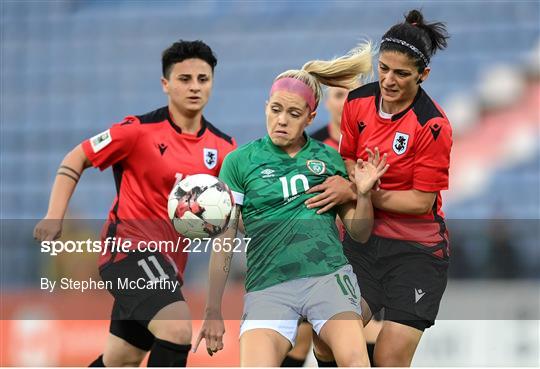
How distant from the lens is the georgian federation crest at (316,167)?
14.3ft

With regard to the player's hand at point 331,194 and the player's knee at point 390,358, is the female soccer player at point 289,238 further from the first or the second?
the player's knee at point 390,358

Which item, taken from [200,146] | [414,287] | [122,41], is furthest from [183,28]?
[414,287]

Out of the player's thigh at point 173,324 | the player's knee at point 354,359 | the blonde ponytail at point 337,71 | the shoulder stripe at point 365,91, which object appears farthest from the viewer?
the player's thigh at point 173,324

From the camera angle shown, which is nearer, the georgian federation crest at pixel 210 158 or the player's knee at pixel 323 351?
the player's knee at pixel 323 351

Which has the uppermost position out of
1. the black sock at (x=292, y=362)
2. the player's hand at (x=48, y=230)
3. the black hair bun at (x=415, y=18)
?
the black hair bun at (x=415, y=18)

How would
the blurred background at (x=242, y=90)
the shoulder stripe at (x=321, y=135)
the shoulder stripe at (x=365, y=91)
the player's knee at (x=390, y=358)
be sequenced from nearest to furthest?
the player's knee at (x=390, y=358) → the shoulder stripe at (x=365, y=91) → the shoulder stripe at (x=321, y=135) → the blurred background at (x=242, y=90)

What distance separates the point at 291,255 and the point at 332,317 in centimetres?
33

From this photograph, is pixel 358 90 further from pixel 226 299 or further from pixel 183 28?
pixel 183 28

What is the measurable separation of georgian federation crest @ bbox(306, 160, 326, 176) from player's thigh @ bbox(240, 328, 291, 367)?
0.75 metres

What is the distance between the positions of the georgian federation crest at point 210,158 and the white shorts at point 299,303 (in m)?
1.10

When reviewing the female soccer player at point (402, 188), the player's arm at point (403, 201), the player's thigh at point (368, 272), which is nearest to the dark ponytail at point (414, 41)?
the female soccer player at point (402, 188)

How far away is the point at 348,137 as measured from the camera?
15.0 ft

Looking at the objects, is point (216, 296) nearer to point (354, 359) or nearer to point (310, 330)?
point (354, 359)

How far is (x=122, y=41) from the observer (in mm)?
14227
